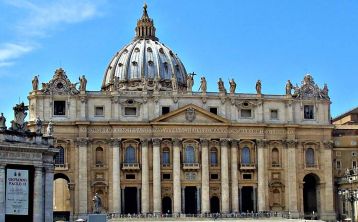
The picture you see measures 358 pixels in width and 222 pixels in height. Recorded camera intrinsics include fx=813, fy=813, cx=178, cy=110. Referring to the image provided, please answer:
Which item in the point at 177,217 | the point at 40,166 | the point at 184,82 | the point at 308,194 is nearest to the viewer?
the point at 40,166

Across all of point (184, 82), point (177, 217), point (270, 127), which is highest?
point (184, 82)

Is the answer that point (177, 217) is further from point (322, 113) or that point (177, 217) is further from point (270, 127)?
point (322, 113)

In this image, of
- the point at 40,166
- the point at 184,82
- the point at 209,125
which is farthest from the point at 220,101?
the point at 40,166

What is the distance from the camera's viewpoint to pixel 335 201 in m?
104

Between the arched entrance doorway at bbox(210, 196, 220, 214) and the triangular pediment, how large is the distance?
930 cm

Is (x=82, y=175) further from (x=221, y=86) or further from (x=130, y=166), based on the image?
(x=221, y=86)

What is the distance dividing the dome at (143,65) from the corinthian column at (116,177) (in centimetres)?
3095

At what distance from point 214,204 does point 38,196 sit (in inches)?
2106

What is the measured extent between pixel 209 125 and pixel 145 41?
4271 centimetres

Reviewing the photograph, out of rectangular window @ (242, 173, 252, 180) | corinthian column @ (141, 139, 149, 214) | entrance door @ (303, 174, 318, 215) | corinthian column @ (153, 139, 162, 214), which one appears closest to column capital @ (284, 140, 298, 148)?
entrance door @ (303, 174, 318, 215)

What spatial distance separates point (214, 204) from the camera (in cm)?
9994

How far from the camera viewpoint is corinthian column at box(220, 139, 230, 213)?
9821 centimetres

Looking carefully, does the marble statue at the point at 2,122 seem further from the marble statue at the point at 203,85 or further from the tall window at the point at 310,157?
the tall window at the point at 310,157

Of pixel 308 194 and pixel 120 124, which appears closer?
pixel 120 124
